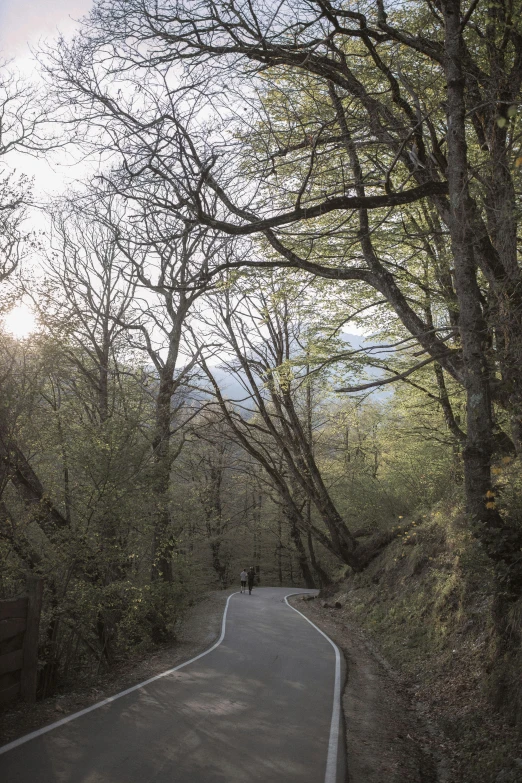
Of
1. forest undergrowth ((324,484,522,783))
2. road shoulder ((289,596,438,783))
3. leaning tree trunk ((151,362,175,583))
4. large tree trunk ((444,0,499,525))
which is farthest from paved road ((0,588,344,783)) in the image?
large tree trunk ((444,0,499,525))

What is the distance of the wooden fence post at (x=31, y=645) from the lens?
682 centimetres

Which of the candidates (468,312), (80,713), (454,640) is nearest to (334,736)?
(80,713)

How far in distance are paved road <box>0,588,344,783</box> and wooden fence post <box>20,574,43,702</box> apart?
83cm

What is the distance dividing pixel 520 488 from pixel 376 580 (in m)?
13.1

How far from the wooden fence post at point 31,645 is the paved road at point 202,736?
83 centimetres

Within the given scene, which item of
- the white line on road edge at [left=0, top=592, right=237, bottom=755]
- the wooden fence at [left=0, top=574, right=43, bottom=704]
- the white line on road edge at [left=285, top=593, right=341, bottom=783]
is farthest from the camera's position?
the wooden fence at [left=0, top=574, right=43, bottom=704]

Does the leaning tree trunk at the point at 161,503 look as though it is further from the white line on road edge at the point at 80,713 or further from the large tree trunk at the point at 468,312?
the large tree trunk at the point at 468,312

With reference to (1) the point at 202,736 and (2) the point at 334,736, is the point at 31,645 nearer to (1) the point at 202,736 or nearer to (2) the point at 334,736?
(1) the point at 202,736

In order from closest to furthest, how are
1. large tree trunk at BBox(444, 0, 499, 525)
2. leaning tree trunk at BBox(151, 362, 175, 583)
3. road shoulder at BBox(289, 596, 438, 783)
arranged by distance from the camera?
1. road shoulder at BBox(289, 596, 438, 783)
2. large tree trunk at BBox(444, 0, 499, 525)
3. leaning tree trunk at BBox(151, 362, 175, 583)

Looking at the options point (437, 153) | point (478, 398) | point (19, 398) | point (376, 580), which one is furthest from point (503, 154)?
point (376, 580)

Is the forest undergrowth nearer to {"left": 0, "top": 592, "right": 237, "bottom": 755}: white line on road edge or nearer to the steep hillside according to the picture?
the steep hillside

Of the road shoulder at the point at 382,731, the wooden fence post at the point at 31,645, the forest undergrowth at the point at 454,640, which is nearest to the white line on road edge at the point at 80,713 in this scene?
the wooden fence post at the point at 31,645

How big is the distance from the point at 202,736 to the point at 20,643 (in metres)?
2.55

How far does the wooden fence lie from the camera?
649 centimetres
